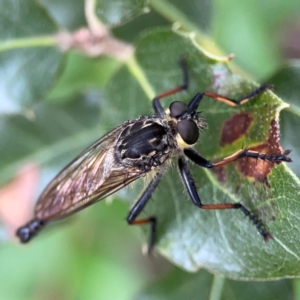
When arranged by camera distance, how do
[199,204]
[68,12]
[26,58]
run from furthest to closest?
[68,12] → [26,58] → [199,204]

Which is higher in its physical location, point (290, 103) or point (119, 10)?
point (119, 10)

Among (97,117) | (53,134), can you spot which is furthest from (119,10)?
(53,134)

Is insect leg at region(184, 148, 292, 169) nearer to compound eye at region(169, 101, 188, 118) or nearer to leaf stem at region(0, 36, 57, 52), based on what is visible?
compound eye at region(169, 101, 188, 118)

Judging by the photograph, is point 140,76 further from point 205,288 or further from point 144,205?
point 205,288

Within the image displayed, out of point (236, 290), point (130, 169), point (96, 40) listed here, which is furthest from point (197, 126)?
point (236, 290)

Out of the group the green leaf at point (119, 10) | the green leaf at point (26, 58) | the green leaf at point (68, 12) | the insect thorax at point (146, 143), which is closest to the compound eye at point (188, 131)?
the insect thorax at point (146, 143)

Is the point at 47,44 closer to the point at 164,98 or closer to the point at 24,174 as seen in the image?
the point at 164,98

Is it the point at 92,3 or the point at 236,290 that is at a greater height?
the point at 92,3
